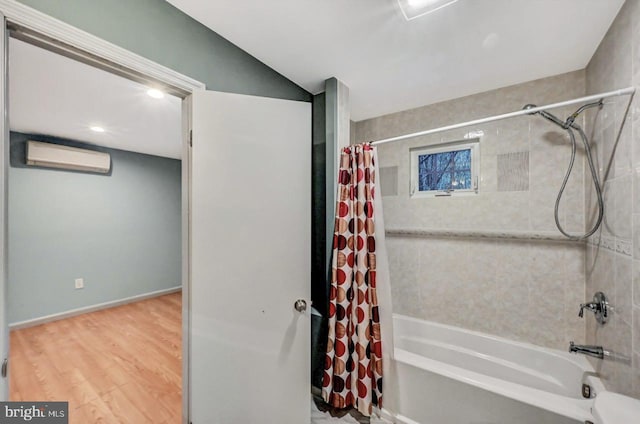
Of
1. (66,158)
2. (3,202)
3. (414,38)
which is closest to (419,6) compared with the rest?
(414,38)

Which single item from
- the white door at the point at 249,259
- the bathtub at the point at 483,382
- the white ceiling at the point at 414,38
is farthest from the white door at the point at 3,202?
the bathtub at the point at 483,382

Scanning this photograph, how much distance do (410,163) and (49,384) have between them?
3.48m

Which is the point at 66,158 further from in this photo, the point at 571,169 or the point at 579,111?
the point at 571,169

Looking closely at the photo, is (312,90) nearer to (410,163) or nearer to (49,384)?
(410,163)

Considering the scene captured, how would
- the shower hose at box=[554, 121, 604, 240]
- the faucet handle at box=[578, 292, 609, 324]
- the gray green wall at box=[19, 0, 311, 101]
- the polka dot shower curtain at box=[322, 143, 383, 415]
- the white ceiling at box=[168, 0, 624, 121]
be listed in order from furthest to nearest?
the polka dot shower curtain at box=[322, 143, 383, 415]
the shower hose at box=[554, 121, 604, 240]
the faucet handle at box=[578, 292, 609, 324]
the white ceiling at box=[168, 0, 624, 121]
the gray green wall at box=[19, 0, 311, 101]

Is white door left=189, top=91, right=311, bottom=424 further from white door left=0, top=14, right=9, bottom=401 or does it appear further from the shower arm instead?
the shower arm

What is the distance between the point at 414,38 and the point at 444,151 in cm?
103

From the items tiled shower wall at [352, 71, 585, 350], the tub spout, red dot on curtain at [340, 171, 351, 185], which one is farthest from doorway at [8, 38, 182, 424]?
the tub spout

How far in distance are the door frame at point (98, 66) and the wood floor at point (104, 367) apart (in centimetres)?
89

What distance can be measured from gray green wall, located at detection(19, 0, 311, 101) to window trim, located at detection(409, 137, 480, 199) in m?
1.38

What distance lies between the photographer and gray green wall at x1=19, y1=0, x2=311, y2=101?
938 millimetres

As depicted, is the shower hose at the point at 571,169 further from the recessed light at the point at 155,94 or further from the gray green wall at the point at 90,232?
the gray green wall at the point at 90,232

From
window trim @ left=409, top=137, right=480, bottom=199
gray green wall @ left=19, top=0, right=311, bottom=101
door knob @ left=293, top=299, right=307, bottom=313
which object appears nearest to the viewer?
gray green wall @ left=19, top=0, right=311, bottom=101

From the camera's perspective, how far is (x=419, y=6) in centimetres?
116
